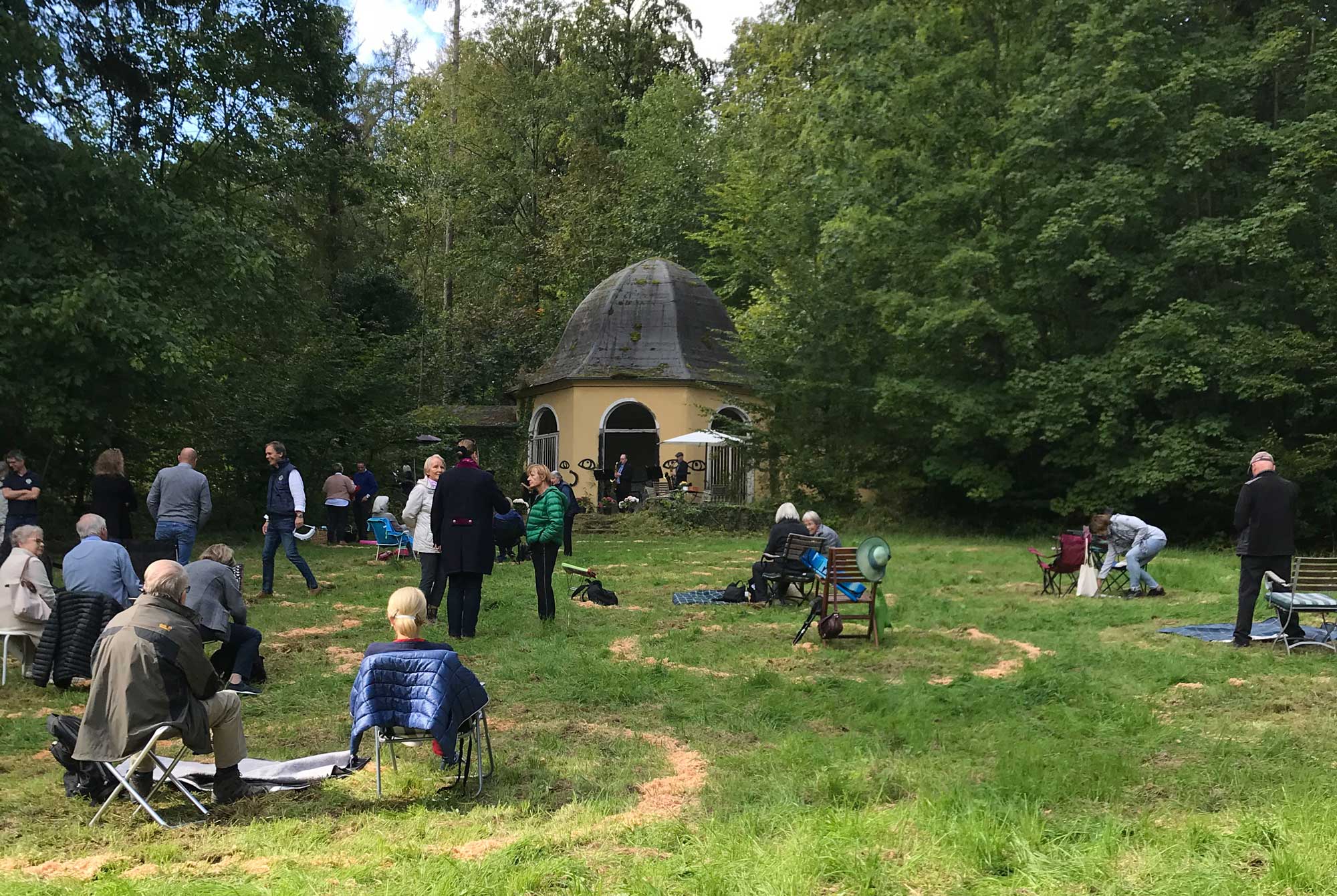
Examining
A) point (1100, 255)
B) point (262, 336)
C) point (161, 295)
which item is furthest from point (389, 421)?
point (1100, 255)

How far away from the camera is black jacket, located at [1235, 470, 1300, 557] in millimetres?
8625

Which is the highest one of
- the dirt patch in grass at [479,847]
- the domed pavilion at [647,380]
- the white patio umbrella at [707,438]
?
the domed pavilion at [647,380]

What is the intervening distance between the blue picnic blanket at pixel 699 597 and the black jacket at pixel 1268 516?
5218mm

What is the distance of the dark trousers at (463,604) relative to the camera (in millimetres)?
9047

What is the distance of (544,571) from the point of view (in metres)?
9.82

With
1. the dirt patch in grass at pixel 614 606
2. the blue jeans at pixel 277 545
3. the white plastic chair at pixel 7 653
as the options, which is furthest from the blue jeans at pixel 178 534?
the dirt patch in grass at pixel 614 606

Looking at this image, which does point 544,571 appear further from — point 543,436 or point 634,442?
point 634,442

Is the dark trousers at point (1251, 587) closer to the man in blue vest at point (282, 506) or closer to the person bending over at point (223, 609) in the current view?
the person bending over at point (223, 609)

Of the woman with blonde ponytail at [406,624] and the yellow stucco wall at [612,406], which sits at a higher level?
the yellow stucco wall at [612,406]

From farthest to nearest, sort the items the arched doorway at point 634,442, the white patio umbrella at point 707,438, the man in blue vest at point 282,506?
the arched doorway at point 634,442 < the white patio umbrella at point 707,438 < the man in blue vest at point 282,506

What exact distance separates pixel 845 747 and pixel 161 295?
Result: 13.6 meters

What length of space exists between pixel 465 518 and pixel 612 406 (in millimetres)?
19391

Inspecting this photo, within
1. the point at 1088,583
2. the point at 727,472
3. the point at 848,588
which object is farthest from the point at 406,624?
the point at 727,472

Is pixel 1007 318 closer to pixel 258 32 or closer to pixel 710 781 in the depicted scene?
pixel 258 32
